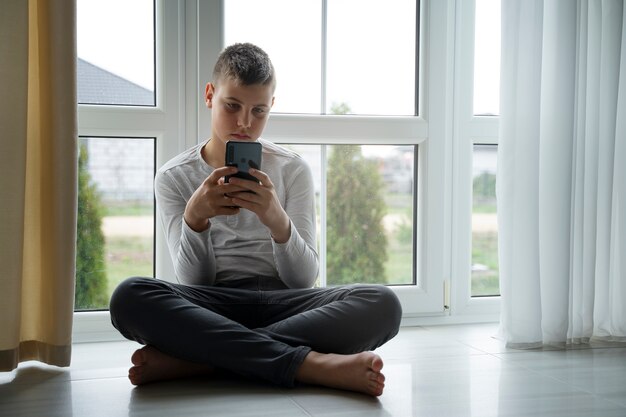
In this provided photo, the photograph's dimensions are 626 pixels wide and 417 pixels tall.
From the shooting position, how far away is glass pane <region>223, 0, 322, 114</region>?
7.20 feet

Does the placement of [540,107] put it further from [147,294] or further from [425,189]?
[147,294]

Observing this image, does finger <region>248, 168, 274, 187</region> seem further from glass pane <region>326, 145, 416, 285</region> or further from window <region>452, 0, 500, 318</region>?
window <region>452, 0, 500, 318</region>

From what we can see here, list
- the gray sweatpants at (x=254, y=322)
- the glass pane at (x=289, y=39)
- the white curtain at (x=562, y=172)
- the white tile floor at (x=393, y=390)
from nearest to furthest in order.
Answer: the white tile floor at (x=393, y=390) < the gray sweatpants at (x=254, y=322) < the white curtain at (x=562, y=172) < the glass pane at (x=289, y=39)

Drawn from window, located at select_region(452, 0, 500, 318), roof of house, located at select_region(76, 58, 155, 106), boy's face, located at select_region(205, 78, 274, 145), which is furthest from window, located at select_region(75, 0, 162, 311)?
window, located at select_region(452, 0, 500, 318)

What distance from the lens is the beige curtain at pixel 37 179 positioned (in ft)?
5.50

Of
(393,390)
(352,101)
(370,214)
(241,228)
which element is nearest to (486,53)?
(352,101)

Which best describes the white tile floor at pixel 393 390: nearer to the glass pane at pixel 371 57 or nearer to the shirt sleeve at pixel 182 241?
the shirt sleeve at pixel 182 241

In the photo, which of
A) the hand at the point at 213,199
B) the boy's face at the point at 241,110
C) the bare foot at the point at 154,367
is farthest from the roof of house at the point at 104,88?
the bare foot at the point at 154,367

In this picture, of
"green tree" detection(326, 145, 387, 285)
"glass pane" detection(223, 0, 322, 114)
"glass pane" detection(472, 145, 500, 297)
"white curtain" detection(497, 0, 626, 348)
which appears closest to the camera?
"white curtain" detection(497, 0, 626, 348)

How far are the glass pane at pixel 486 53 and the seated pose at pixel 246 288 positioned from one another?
0.76m

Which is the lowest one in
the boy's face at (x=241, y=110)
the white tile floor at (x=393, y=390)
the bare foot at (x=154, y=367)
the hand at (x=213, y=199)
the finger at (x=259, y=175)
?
the white tile floor at (x=393, y=390)

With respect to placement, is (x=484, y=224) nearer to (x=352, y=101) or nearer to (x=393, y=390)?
(x=352, y=101)

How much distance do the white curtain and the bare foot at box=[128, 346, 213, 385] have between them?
0.96 metres

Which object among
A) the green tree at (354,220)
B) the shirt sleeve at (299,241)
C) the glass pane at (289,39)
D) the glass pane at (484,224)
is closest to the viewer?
the shirt sleeve at (299,241)
